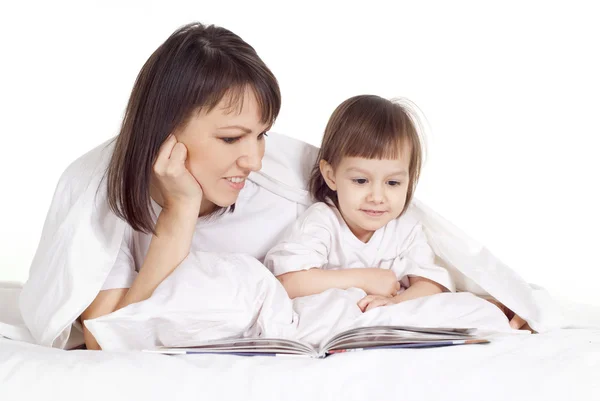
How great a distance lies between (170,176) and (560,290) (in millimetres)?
2515

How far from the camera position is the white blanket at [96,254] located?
2.84 m

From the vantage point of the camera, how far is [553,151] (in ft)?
16.8

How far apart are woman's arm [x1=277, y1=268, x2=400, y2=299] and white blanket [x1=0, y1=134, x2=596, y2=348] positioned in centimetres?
31

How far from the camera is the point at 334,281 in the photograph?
3164mm

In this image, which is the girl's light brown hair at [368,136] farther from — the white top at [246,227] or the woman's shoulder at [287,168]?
the white top at [246,227]

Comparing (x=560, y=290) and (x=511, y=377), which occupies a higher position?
(x=511, y=377)

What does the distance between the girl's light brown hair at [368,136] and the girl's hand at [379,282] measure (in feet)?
1.10

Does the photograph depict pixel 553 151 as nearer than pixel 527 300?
No

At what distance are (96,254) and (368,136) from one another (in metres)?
1.04

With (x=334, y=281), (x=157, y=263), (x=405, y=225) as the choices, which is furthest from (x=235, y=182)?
(x=405, y=225)

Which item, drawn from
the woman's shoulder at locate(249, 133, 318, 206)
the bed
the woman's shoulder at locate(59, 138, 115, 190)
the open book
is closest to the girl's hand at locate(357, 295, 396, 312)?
the open book

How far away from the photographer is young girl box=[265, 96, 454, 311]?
3.19 meters

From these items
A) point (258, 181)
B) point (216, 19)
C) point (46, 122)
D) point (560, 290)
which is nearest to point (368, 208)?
point (258, 181)

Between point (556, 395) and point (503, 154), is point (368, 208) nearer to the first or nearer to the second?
point (556, 395)
